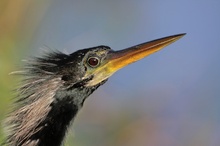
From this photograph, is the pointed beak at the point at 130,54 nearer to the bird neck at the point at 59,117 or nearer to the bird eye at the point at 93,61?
the bird eye at the point at 93,61

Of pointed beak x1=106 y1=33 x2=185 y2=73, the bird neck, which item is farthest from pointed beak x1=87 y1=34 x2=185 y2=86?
the bird neck

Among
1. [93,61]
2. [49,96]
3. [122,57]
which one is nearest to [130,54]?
[122,57]

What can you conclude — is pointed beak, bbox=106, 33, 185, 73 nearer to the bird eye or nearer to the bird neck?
the bird eye

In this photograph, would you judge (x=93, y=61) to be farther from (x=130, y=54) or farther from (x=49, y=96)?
(x=49, y=96)

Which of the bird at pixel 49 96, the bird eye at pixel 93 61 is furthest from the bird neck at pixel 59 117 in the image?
the bird eye at pixel 93 61

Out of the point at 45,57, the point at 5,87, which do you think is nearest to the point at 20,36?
the point at 5,87

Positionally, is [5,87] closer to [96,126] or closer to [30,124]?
[96,126]
